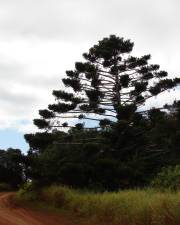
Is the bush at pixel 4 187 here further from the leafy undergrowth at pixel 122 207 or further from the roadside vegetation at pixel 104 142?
the leafy undergrowth at pixel 122 207

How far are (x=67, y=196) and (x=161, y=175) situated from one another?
4.12 metres

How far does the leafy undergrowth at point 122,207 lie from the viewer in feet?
38.4

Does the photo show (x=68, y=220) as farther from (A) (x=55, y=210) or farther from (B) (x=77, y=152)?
(B) (x=77, y=152)

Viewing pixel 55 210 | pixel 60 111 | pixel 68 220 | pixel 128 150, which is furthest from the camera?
pixel 60 111

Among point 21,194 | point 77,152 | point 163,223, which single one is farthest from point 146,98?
point 163,223

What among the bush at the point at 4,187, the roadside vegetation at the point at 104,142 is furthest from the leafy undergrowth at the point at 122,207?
the bush at the point at 4,187

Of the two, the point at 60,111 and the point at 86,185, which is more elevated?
the point at 60,111

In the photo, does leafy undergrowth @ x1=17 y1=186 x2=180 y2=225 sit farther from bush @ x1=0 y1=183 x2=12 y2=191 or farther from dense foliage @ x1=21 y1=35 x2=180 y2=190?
bush @ x1=0 y1=183 x2=12 y2=191

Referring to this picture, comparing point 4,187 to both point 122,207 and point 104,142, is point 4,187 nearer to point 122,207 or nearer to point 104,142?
point 104,142

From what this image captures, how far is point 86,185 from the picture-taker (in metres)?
29.2

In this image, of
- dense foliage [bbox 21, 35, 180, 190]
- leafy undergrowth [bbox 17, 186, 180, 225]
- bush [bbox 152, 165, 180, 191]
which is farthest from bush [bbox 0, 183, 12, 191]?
bush [bbox 152, 165, 180, 191]

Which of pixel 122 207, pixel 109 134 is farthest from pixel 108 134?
pixel 122 207

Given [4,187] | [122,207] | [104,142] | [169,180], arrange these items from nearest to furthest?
[122,207] < [169,180] < [104,142] < [4,187]

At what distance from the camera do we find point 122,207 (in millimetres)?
14648
